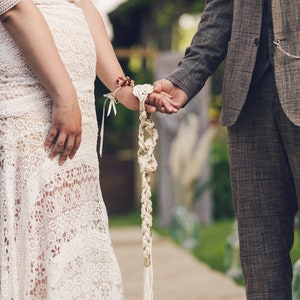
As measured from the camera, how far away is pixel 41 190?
3275mm

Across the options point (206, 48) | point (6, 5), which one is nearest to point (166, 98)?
point (206, 48)

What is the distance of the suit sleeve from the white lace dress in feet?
1.53

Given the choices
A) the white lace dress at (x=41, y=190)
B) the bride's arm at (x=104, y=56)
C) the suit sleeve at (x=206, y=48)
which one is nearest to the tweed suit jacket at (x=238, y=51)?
the suit sleeve at (x=206, y=48)

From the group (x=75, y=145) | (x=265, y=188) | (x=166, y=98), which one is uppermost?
(x=166, y=98)

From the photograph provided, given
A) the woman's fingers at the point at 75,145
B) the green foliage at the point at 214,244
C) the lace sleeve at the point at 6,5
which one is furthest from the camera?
the green foliage at the point at 214,244

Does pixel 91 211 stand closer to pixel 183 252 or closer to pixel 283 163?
pixel 283 163

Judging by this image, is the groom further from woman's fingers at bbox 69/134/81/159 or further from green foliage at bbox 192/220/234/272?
green foliage at bbox 192/220/234/272

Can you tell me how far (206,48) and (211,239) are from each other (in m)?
6.06

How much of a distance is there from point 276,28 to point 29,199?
1.03 m

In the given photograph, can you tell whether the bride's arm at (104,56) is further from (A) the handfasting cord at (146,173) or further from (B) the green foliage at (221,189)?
(B) the green foliage at (221,189)

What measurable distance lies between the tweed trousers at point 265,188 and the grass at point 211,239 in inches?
128

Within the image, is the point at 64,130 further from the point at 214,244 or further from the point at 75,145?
the point at 214,244

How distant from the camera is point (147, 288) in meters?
3.31

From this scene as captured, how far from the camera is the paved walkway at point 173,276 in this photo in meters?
6.41
